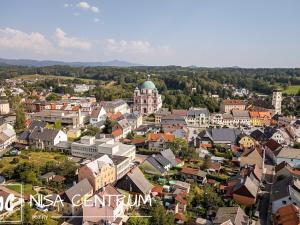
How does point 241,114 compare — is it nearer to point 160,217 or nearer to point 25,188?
point 160,217

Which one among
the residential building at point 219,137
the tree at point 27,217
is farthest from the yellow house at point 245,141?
the tree at point 27,217

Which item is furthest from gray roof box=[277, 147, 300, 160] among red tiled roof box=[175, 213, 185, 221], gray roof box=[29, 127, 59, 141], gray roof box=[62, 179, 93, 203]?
gray roof box=[29, 127, 59, 141]

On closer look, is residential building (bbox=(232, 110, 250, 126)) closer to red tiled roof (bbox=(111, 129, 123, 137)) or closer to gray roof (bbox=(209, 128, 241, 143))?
gray roof (bbox=(209, 128, 241, 143))

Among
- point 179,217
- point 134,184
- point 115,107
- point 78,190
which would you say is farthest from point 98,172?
point 115,107

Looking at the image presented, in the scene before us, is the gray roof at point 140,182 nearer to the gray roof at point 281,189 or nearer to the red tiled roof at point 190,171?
the red tiled roof at point 190,171

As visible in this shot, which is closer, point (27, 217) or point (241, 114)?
point (27, 217)

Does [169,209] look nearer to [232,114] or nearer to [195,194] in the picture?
[195,194]
